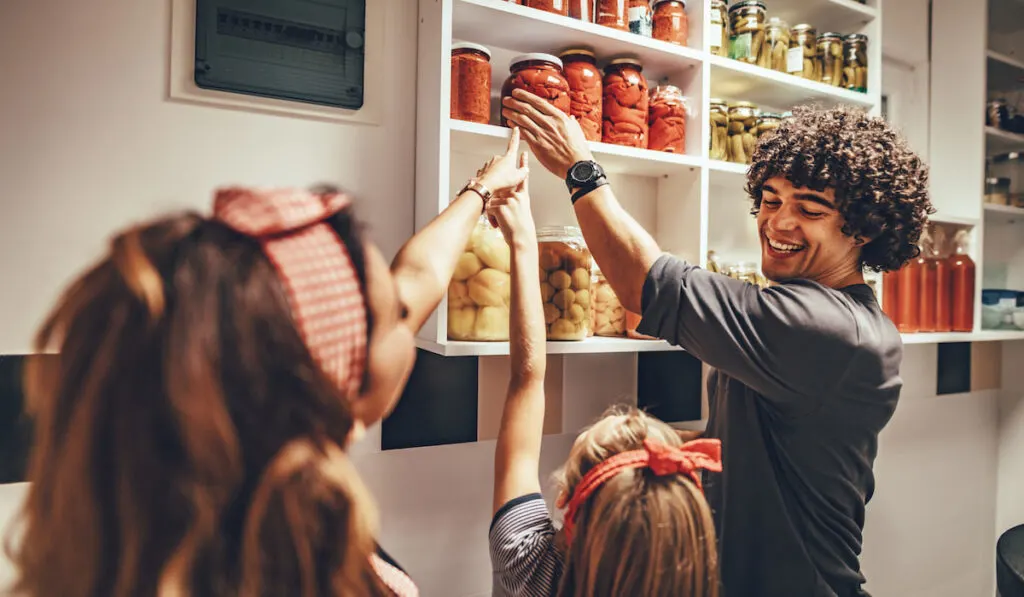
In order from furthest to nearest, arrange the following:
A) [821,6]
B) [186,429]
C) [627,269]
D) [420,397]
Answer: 1. [821,6]
2. [420,397]
3. [627,269]
4. [186,429]

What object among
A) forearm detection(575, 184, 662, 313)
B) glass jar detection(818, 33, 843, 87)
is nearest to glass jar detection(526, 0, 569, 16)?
forearm detection(575, 184, 662, 313)

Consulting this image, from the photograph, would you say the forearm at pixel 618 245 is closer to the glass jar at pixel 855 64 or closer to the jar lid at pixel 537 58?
the jar lid at pixel 537 58

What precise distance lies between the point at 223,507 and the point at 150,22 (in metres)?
0.86

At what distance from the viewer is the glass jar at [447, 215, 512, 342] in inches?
39.8

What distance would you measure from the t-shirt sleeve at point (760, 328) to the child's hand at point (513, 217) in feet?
0.67

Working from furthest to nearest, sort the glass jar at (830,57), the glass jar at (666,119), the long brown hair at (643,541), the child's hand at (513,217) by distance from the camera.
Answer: the glass jar at (830,57) < the glass jar at (666,119) < the child's hand at (513,217) < the long brown hair at (643,541)

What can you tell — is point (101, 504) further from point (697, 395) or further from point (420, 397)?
point (697, 395)

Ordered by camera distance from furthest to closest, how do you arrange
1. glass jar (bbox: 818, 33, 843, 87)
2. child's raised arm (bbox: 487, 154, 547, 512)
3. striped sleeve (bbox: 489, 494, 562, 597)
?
1. glass jar (bbox: 818, 33, 843, 87)
2. child's raised arm (bbox: 487, 154, 547, 512)
3. striped sleeve (bbox: 489, 494, 562, 597)

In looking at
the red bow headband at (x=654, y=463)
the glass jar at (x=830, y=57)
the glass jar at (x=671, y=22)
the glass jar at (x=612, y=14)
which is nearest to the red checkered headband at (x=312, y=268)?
the red bow headband at (x=654, y=463)

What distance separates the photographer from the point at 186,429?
0.42m

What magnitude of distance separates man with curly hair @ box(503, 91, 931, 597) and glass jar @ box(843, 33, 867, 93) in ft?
1.36

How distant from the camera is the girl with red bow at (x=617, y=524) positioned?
646 mm

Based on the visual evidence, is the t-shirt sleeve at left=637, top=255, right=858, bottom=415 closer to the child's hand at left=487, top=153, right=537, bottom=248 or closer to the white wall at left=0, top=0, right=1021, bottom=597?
the child's hand at left=487, top=153, right=537, bottom=248

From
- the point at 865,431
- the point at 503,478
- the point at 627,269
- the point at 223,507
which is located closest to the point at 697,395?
the point at 865,431
